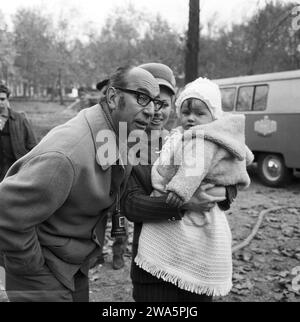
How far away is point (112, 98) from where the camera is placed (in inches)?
59.8

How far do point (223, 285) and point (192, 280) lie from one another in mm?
149

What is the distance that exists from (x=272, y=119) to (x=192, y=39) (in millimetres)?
2516

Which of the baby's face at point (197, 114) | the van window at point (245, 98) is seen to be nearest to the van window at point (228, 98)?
the van window at point (245, 98)

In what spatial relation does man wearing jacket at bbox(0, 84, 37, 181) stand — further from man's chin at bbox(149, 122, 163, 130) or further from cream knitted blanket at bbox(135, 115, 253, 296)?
cream knitted blanket at bbox(135, 115, 253, 296)

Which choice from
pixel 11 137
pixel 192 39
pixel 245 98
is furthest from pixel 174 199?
pixel 245 98

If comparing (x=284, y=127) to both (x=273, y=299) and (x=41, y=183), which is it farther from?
(x=41, y=183)

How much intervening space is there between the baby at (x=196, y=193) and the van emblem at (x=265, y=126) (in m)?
6.64

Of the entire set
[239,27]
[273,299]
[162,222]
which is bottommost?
[273,299]

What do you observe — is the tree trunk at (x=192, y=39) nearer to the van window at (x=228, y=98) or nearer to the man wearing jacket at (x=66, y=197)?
the van window at (x=228, y=98)

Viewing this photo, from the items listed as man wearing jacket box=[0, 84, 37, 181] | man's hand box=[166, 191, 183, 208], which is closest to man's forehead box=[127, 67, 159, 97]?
man's hand box=[166, 191, 183, 208]

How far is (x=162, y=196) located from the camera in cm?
169

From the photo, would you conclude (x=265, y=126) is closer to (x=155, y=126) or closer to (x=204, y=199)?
(x=155, y=126)

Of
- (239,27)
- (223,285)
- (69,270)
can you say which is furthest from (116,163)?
(239,27)

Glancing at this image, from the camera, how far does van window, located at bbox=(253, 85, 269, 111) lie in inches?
321
